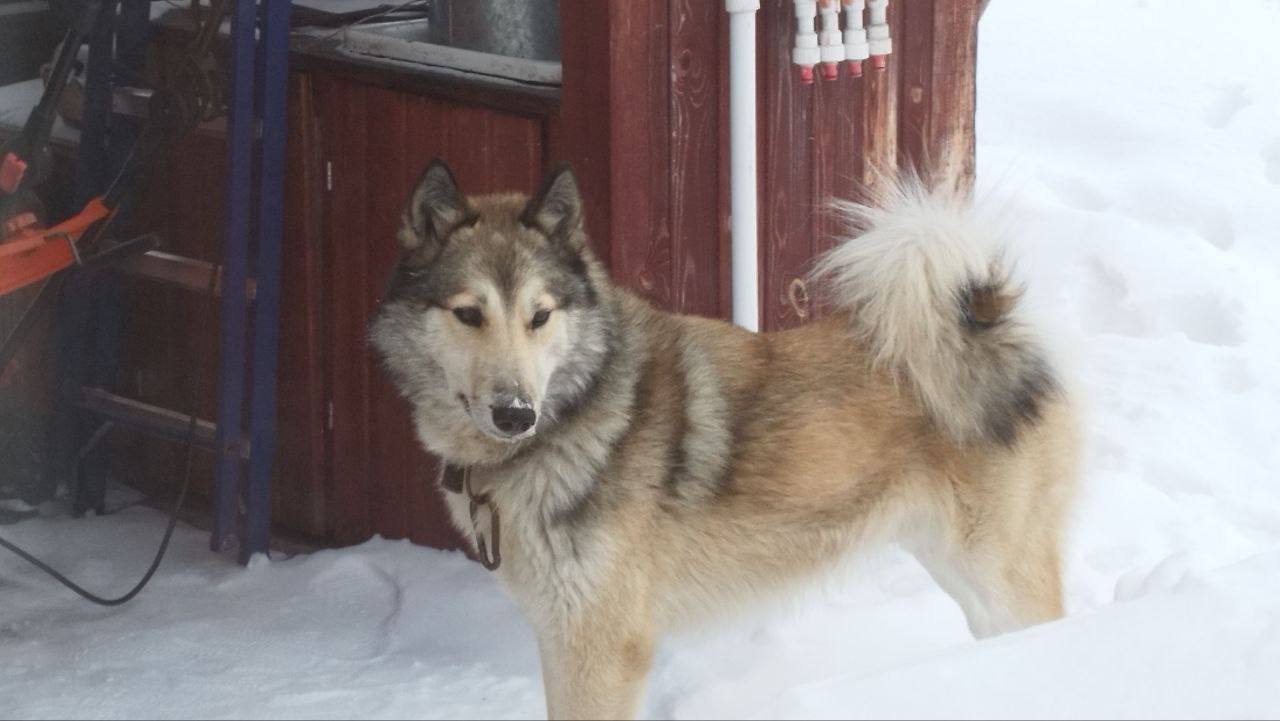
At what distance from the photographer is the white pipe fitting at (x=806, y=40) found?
418 cm

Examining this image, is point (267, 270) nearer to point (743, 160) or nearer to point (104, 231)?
point (104, 231)

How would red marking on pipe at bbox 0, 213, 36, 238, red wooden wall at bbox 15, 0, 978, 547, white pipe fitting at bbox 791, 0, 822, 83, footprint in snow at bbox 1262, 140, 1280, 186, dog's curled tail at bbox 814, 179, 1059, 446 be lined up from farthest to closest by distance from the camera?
footprint in snow at bbox 1262, 140, 1280, 186, red marking on pipe at bbox 0, 213, 36, 238, white pipe fitting at bbox 791, 0, 822, 83, red wooden wall at bbox 15, 0, 978, 547, dog's curled tail at bbox 814, 179, 1059, 446

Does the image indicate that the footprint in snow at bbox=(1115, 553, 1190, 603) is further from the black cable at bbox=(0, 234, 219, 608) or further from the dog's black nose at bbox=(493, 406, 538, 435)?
the black cable at bbox=(0, 234, 219, 608)

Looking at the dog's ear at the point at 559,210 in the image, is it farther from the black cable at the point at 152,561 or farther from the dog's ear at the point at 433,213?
the black cable at the point at 152,561

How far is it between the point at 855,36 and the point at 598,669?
79.3 inches

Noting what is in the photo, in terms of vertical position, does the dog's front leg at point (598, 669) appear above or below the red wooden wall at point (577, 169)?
below

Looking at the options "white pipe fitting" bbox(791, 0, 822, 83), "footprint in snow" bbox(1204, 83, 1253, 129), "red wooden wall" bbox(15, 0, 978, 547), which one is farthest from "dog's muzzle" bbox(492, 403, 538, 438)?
"footprint in snow" bbox(1204, 83, 1253, 129)

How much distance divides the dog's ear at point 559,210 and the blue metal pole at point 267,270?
1.52m

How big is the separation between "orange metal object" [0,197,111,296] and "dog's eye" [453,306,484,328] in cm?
175

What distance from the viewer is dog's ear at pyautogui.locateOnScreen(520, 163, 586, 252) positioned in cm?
317

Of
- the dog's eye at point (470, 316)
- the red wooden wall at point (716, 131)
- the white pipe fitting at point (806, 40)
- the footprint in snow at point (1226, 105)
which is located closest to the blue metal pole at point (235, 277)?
the red wooden wall at point (716, 131)

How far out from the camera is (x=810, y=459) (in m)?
3.33

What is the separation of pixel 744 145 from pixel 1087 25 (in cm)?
555

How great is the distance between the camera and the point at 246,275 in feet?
14.9
